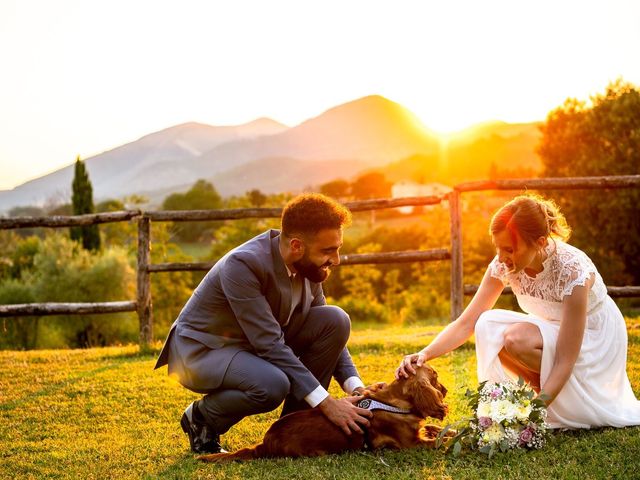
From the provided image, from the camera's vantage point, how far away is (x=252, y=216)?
Answer: 870 cm

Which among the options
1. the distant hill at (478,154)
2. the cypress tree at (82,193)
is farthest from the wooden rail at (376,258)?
the distant hill at (478,154)

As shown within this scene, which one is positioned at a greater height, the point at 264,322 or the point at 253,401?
the point at 264,322

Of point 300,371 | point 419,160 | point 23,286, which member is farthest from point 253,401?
point 419,160

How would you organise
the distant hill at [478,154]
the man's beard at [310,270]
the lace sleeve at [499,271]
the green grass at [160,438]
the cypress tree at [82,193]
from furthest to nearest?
the distant hill at [478,154], the cypress tree at [82,193], the lace sleeve at [499,271], the man's beard at [310,270], the green grass at [160,438]

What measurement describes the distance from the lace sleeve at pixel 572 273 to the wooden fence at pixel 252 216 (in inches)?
157

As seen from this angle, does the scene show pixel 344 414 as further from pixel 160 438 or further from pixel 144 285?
pixel 144 285

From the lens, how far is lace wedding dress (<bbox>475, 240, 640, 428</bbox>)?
13.9 ft

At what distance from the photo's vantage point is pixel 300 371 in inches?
160

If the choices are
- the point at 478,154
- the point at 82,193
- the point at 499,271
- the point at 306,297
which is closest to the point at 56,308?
the point at 306,297

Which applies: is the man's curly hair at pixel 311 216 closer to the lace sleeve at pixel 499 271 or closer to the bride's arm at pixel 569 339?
the lace sleeve at pixel 499 271

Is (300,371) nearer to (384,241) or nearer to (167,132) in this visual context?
(384,241)

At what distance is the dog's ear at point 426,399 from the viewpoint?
12.7 feet

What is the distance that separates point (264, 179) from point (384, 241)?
145 ft

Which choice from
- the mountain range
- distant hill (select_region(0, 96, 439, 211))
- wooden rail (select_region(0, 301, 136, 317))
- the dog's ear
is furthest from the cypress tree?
distant hill (select_region(0, 96, 439, 211))
